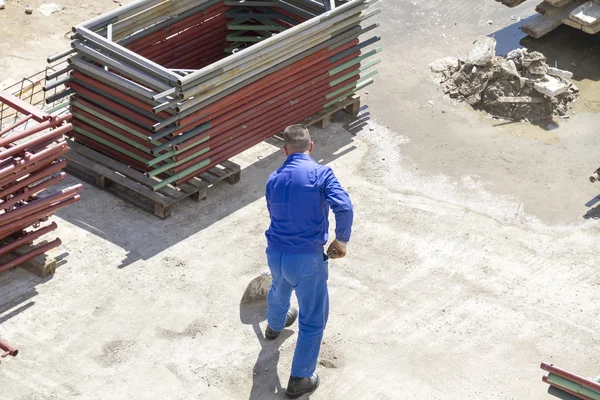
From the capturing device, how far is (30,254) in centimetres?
1262

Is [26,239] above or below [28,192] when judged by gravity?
below

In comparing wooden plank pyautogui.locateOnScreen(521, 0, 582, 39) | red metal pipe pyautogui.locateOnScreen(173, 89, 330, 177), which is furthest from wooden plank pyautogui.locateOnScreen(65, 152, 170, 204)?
wooden plank pyautogui.locateOnScreen(521, 0, 582, 39)

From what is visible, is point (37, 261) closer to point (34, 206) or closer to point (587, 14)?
point (34, 206)

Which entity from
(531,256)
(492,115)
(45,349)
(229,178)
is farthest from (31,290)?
(492,115)

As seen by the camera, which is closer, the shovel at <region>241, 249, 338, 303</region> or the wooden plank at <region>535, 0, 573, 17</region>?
the shovel at <region>241, 249, 338, 303</region>

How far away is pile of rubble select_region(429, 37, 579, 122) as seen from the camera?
53.1 feet

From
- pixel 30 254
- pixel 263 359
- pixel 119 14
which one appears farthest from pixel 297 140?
pixel 119 14

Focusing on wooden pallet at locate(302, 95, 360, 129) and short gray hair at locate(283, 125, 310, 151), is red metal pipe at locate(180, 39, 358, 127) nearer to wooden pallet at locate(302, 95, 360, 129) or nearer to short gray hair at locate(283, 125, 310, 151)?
wooden pallet at locate(302, 95, 360, 129)

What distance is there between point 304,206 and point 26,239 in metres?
3.62

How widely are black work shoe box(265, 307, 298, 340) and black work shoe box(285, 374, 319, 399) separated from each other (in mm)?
800

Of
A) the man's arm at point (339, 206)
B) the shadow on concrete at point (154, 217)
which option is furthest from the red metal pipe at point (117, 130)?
the man's arm at point (339, 206)

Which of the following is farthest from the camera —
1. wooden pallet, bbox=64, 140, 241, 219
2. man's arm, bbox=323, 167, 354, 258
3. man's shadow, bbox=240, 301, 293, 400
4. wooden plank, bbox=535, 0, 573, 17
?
wooden plank, bbox=535, 0, 573, 17

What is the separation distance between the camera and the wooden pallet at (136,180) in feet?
44.9

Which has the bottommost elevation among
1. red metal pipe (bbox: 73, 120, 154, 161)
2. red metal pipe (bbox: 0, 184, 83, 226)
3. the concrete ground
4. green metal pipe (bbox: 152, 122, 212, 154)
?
the concrete ground
